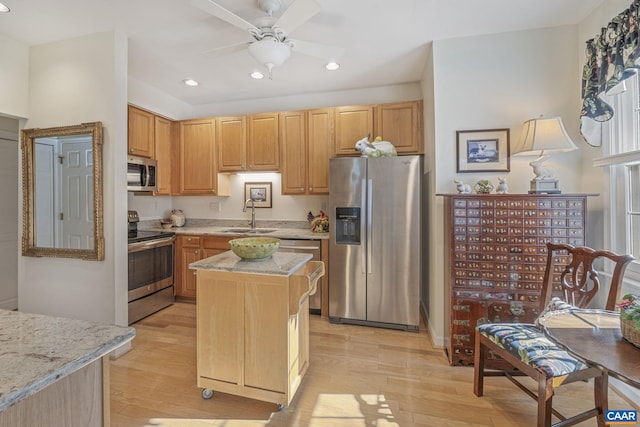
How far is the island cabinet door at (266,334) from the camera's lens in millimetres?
1699

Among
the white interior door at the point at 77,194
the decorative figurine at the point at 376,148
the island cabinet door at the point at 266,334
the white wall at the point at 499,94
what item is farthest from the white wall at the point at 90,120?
the white wall at the point at 499,94

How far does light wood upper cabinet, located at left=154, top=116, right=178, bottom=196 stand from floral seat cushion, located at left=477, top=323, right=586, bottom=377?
3.77 metres

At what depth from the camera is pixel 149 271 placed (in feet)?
10.5

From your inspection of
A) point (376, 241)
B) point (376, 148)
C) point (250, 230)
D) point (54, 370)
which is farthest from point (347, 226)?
point (54, 370)

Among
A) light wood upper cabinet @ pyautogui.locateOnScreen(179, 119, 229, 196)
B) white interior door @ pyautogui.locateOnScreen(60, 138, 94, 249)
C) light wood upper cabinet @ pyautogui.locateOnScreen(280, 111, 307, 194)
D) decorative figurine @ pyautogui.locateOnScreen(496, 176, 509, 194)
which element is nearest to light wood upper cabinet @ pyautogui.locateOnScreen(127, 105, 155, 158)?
light wood upper cabinet @ pyautogui.locateOnScreen(179, 119, 229, 196)

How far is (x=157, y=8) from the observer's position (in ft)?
6.93

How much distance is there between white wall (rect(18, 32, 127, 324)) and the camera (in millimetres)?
2402

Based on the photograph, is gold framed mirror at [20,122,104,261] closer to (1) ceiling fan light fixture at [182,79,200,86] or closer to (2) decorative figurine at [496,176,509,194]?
(1) ceiling fan light fixture at [182,79,200,86]

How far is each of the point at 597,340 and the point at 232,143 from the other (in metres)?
3.72

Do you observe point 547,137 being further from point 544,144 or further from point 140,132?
point 140,132

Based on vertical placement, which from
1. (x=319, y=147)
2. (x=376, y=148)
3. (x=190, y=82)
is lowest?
(x=376, y=148)

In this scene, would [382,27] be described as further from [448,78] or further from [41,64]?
[41,64]

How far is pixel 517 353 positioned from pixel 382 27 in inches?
97.4

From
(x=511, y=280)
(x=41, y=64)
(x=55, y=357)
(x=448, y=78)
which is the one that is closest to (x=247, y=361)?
(x=55, y=357)
